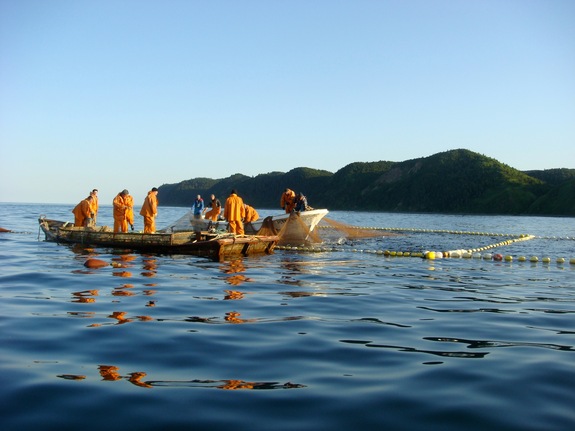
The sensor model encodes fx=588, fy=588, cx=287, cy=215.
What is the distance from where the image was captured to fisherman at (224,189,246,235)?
21312 mm

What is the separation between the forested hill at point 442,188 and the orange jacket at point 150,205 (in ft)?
305

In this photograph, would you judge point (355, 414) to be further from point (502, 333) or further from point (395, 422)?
point (502, 333)

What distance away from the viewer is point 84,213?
25.0 meters

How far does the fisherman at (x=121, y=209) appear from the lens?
2262cm

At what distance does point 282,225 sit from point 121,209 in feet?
22.4

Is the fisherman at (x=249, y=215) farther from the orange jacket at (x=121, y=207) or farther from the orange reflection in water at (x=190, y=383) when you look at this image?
the orange reflection in water at (x=190, y=383)

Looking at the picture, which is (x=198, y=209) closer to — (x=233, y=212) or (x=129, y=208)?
(x=129, y=208)

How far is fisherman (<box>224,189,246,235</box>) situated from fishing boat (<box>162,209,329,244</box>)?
187cm

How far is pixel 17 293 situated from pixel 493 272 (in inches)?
508

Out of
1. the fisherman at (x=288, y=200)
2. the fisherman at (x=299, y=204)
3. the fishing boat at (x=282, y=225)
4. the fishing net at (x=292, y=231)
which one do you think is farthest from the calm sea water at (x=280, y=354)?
the fisherman at (x=288, y=200)

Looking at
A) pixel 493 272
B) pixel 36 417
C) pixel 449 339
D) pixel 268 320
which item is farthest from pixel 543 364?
pixel 493 272

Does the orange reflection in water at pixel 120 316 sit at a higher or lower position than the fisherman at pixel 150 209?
lower

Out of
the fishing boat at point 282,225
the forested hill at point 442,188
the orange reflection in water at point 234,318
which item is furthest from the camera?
the forested hill at point 442,188

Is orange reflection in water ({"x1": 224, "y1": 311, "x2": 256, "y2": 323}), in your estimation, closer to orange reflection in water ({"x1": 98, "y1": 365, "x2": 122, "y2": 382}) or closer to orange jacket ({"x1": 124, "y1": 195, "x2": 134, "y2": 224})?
orange reflection in water ({"x1": 98, "y1": 365, "x2": 122, "y2": 382})
